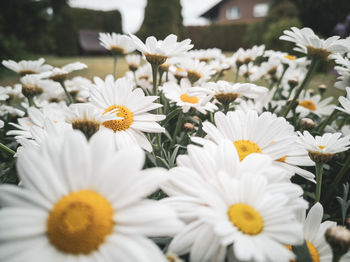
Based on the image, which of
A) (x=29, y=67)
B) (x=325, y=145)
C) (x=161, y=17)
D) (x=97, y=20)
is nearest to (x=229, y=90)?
(x=325, y=145)

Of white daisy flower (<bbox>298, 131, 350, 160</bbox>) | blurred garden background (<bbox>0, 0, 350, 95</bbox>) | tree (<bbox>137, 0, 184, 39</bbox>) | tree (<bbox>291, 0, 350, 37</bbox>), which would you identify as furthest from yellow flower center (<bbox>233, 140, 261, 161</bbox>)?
tree (<bbox>137, 0, 184, 39</bbox>)

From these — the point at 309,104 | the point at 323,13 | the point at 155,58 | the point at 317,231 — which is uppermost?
the point at 323,13

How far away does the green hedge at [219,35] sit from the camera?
14930 mm

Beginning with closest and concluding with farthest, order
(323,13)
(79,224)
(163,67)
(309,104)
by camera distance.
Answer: (79,224), (163,67), (309,104), (323,13)

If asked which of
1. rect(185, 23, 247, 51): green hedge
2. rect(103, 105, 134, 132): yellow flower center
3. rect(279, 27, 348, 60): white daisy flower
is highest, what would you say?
rect(185, 23, 247, 51): green hedge

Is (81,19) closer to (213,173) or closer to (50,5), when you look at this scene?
(50,5)

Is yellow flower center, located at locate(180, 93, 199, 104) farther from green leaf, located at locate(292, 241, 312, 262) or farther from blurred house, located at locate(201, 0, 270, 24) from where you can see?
blurred house, located at locate(201, 0, 270, 24)

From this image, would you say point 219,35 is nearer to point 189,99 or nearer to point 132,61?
point 132,61

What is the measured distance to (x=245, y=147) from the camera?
731 millimetres

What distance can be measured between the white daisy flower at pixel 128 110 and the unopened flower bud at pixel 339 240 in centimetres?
52

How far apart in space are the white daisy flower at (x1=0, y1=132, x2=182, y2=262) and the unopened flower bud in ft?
1.17

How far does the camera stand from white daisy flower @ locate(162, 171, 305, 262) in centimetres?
44

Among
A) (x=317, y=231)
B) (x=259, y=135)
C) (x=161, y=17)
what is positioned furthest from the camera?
(x=161, y=17)

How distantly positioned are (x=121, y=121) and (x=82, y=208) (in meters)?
0.38
